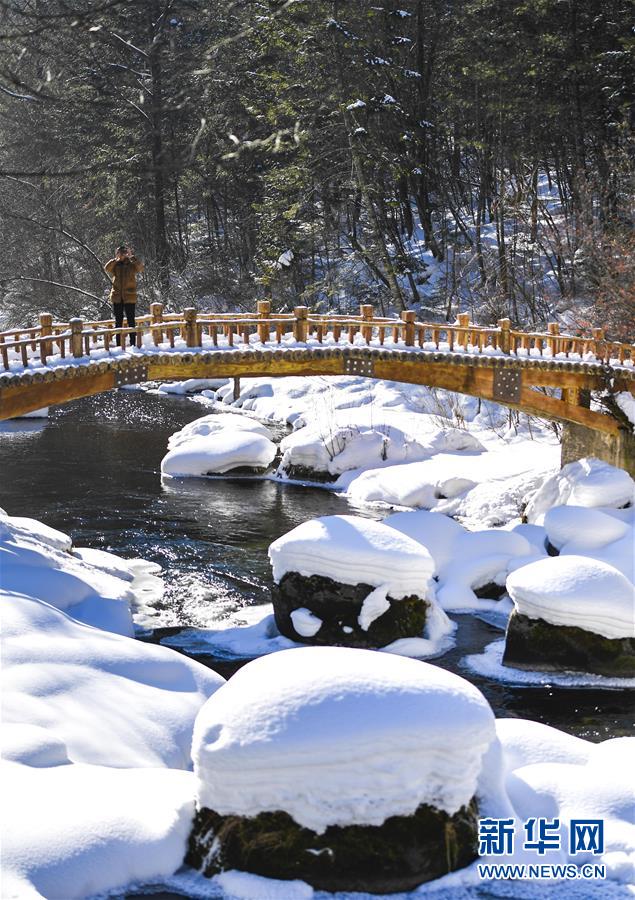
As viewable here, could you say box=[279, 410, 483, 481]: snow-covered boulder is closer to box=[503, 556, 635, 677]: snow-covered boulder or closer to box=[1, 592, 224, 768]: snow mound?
box=[503, 556, 635, 677]: snow-covered boulder

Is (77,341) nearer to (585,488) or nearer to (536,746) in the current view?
(536,746)

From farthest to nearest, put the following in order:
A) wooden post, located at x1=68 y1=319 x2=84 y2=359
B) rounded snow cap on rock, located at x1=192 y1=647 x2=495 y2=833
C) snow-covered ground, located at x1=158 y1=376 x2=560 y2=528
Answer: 1. snow-covered ground, located at x1=158 y1=376 x2=560 y2=528
2. wooden post, located at x1=68 y1=319 x2=84 y2=359
3. rounded snow cap on rock, located at x1=192 y1=647 x2=495 y2=833

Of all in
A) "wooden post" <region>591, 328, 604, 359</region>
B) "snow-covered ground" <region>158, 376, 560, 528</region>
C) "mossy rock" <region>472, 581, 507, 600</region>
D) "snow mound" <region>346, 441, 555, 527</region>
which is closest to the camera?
"mossy rock" <region>472, 581, 507, 600</region>

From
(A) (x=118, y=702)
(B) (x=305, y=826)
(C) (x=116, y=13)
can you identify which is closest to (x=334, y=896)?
(B) (x=305, y=826)

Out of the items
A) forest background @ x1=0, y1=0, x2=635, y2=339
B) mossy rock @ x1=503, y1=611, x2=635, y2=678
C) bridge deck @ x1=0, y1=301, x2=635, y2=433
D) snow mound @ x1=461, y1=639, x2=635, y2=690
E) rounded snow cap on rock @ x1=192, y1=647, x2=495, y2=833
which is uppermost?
forest background @ x1=0, y1=0, x2=635, y2=339

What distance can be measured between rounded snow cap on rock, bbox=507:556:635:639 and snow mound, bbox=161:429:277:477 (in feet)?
42.6

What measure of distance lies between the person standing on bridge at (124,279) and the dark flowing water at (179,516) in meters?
5.28

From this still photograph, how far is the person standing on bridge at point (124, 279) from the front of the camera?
17.8 metres

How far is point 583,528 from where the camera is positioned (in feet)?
63.7

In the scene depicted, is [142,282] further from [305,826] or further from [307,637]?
[305,826]

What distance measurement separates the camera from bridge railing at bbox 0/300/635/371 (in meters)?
17.8

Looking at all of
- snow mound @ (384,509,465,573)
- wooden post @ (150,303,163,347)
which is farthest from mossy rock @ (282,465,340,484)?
wooden post @ (150,303,163,347)

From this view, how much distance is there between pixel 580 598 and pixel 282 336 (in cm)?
905

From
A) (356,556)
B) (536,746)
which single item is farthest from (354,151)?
(536,746)
